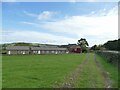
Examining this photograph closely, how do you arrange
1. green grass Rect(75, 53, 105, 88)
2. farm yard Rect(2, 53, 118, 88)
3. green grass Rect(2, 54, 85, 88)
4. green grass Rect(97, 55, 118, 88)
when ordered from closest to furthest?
green grass Rect(75, 53, 105, 88)
farm yard Rect(2, 53, 118, 88)
green grass Rect(2, 54, 85, 88)
green grass Rect(97, 55, 118, 88)

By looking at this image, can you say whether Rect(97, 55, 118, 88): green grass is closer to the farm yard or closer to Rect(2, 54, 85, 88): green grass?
the farm yard

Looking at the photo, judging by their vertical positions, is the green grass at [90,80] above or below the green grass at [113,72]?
above

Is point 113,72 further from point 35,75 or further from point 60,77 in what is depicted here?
point 35,75

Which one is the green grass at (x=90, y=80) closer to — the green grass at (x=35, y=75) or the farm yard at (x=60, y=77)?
the farm yard at (x=60, y=77)

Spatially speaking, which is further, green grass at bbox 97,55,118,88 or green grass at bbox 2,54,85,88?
green grass at bbox 97,55,118,88

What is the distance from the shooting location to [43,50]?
134500 millimetres

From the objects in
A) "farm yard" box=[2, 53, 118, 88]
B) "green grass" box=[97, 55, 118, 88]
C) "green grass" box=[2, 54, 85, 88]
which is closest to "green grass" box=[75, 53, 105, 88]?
"farm yard" box=[2, 53, 118, 88]

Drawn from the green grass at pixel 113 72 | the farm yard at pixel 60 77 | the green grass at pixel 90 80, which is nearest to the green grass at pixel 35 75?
the farm yard at pixel 60 77

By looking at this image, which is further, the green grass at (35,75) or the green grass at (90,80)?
the green grass at (35,75)

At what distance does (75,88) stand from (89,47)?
15112 cm

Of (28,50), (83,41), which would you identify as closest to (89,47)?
(83,41)

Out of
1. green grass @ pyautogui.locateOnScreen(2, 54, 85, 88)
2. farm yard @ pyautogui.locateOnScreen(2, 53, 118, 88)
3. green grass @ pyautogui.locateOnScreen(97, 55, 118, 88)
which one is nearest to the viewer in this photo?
farm yard @ pyautogui.locateOnScreen(2, 53, 118, 88)

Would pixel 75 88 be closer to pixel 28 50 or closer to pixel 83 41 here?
pixel 28 50

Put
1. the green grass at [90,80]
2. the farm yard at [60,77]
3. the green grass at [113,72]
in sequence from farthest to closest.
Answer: the green grass at [113,72] → the farm yard at [60,77] → the green grass at [90,80]
